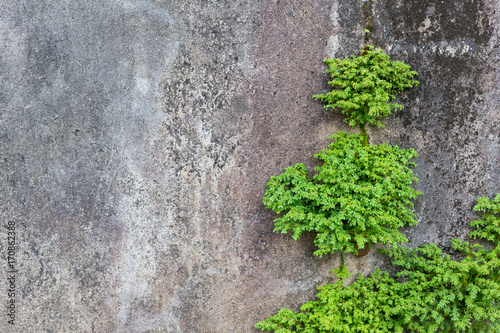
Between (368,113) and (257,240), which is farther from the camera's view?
(257,240)

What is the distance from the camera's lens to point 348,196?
2969 millimetres

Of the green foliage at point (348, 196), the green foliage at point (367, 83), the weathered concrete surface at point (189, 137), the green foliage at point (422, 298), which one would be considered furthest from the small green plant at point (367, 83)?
the green foliage at point (422, 298)

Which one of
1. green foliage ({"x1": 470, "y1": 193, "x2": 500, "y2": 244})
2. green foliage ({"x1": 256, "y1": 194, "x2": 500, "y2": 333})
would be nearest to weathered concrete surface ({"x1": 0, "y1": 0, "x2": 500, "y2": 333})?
green foliage ({"x1": 470, "y1": 193, "x2": 500, "y2": 244})

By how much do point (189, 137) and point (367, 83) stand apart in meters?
1.87

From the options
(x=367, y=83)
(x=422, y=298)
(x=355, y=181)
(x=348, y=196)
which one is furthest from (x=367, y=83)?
(x=422, y=298)

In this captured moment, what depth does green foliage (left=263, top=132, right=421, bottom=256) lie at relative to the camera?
9.69 feet

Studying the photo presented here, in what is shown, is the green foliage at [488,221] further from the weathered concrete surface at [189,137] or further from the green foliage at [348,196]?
the green foliage at [348,196]

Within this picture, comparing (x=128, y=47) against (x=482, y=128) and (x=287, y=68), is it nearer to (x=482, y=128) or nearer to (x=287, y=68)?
(x=287, y=68)

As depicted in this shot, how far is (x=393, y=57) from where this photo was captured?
3.29 m

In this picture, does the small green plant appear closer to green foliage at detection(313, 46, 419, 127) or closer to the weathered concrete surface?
green foliage at detection(313, 46, 419, 127)

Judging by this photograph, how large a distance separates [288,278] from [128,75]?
2.73 m

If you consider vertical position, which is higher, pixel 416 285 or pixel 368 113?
pixel 368 113

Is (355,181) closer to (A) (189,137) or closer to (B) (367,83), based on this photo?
(B) (367,83)

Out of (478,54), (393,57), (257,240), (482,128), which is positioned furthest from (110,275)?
(478,54)
